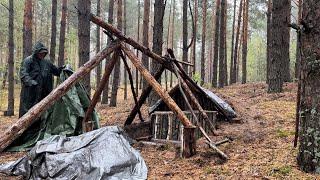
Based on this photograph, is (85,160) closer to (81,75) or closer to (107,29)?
(81,75)

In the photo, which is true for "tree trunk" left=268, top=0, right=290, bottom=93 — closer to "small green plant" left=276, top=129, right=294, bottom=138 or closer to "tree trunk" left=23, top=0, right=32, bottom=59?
"small green plant" left=276, top=129, right=294, bottom=138

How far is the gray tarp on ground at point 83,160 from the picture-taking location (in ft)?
14.6

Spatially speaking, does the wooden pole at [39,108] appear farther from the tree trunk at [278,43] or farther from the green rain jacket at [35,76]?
the tree trunk at [278,43]

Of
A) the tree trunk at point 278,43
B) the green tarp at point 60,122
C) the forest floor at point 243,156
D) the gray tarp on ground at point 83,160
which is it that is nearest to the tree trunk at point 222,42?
the tree trunk at point 278,43

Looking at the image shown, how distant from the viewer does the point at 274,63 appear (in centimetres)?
1148

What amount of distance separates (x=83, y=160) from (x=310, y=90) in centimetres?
317

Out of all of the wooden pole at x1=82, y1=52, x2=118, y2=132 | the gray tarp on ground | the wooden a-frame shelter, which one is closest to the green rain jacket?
the wooden a-frame shelter

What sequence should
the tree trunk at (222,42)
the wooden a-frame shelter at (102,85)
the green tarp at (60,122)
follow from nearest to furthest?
the wooden a-frame shelter at (102,85), the green tarp at (60,122), the tree trunk at (222,42)

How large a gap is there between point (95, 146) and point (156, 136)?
2.86 metres

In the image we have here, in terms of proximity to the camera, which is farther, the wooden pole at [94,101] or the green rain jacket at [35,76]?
the green rain jacket at [35,76]

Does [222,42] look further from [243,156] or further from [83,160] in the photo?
[83,160]

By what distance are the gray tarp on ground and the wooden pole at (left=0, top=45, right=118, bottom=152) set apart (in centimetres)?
42

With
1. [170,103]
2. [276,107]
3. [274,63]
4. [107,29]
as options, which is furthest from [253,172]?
[274,63]

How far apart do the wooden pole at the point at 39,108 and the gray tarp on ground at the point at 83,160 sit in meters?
0.42
